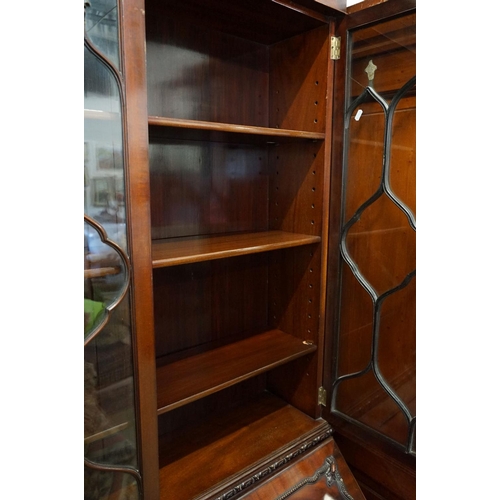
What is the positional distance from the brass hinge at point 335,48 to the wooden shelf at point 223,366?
960 millimetres

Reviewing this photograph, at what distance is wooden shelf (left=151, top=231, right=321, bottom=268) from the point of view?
1.05 m

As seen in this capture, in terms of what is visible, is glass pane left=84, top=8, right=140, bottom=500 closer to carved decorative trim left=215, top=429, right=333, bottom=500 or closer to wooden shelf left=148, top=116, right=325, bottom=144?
wooden shelf left=148, top=116, right=325, bottom=144

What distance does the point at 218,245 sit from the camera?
123 centimetres

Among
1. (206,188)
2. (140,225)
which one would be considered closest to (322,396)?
(206,188)

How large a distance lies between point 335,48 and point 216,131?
51 cm

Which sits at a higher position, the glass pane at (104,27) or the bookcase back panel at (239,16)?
the bookcase back panel at (239,16)

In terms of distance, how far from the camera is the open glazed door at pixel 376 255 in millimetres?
1188

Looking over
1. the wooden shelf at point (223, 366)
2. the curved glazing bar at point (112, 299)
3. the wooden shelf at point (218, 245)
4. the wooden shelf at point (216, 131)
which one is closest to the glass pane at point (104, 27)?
the wooden shelf at point (216, 131)

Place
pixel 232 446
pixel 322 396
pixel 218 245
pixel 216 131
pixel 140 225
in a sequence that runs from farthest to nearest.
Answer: pixel 322 396, pixel 232 446, pixel 218 245, pixel 216 131, pixel 140 225

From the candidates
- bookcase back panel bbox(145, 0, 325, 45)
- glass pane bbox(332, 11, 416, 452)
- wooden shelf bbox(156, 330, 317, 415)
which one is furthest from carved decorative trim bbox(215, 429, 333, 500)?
bookcase back panel bbox(145, 0, 325, 45)

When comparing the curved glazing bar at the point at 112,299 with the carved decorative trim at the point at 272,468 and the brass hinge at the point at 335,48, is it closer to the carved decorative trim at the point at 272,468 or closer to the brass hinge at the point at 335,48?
the carved decorative trim at the point at 272,468

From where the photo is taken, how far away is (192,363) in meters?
1.34

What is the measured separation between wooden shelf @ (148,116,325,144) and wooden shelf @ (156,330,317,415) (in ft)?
2.32

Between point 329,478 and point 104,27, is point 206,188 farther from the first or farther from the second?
point 329,478
